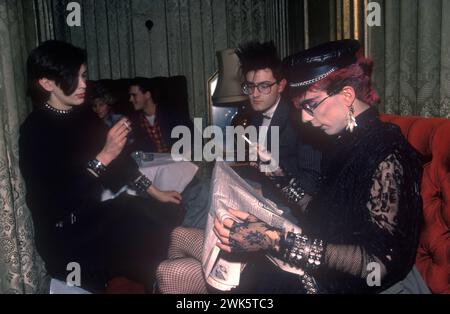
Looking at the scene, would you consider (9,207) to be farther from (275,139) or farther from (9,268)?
(275,139)

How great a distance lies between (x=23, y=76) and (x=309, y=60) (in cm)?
134

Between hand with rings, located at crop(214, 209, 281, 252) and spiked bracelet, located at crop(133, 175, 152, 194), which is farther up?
hand with rings, located at crop(214, 209, 281, 252)

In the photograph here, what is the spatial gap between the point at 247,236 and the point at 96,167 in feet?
3.00

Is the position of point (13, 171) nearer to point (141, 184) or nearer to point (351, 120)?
point (141, 184)

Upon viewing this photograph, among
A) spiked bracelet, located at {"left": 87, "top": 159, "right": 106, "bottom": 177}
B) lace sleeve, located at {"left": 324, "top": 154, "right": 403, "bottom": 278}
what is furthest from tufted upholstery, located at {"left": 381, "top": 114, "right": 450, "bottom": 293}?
spiked bracelet, located at {"left": 87, "top": 159, "right": 106, "bottom": 177}

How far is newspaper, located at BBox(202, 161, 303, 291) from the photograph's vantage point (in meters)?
1.28

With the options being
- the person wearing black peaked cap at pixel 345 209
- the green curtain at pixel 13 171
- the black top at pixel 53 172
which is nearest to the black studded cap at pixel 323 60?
the person wearing black peaked cap at pixel 345 209

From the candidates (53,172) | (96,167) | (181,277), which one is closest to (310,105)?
(181,277)

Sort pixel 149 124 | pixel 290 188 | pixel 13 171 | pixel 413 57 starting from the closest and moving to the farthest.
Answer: pixel 290 188 → pixel 13 171 → pixel 413 57 → pixel 149 124

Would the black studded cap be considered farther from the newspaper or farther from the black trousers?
the black trousers

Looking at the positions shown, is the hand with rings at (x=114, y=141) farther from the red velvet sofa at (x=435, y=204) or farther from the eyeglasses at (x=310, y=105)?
the red velvet sofa at (x=435, y=204)

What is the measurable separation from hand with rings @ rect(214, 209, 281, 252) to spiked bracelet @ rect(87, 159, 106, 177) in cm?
81

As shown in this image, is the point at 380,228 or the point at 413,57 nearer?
the point at 380,228

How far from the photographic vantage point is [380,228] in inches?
44.2
